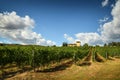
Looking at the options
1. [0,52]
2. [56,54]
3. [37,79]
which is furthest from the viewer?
[56,54]

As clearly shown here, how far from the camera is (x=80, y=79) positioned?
20297 mm

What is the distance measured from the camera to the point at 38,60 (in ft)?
95.3

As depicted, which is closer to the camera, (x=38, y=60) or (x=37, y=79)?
(x=37, y=79)

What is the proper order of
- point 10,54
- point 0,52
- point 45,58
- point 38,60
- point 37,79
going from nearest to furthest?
point 37,79 → point 0,52 → point 10,54 → point 38,60 → point 45,58

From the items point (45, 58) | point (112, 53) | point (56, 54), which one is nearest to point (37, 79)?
point (45, 58)

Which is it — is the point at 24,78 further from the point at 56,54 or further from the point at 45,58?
the point at 56,54

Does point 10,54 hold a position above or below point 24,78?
above

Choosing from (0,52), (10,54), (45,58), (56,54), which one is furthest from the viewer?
(56,54)

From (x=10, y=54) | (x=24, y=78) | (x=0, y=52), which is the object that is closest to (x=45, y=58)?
(x=10, y=54)

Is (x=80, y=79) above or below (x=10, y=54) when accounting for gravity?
below

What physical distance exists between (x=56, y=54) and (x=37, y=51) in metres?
10.8

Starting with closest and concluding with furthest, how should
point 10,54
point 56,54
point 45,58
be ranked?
point 10,54, point 45,58, point 56,54

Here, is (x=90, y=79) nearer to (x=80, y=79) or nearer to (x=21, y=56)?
(x=80, y=79)

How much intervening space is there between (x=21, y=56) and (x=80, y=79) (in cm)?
1155
